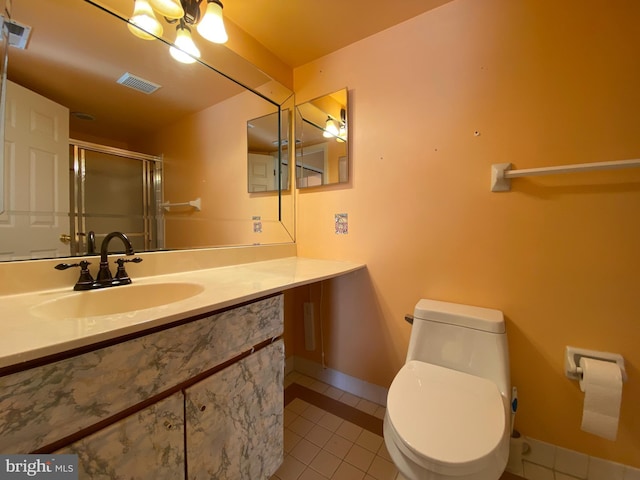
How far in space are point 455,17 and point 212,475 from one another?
211 cm

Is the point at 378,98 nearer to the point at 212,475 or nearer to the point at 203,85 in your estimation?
the point at 203,85

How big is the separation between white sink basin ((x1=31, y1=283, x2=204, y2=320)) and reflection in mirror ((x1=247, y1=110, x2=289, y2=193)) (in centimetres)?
87

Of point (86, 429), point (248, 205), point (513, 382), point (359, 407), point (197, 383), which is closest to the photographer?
point (86, 429)

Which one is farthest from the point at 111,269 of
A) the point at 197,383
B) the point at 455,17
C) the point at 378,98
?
the point at 455,17

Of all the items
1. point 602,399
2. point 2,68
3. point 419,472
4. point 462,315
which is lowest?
point 419,472

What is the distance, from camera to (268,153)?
174 centimetres

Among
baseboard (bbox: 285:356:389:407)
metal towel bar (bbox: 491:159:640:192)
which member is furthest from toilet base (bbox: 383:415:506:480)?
metal towel bar (bbox: 491:159:640:192)

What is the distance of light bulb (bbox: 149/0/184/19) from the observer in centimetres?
97

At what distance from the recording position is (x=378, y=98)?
4.69ft

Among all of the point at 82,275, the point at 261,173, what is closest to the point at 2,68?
the point at 82,275

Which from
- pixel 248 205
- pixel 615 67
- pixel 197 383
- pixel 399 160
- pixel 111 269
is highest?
pixel 615 67

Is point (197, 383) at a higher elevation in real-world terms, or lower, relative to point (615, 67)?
lower

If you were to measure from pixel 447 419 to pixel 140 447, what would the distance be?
871 millimetres

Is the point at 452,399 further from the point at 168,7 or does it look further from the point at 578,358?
the point at 168,7
